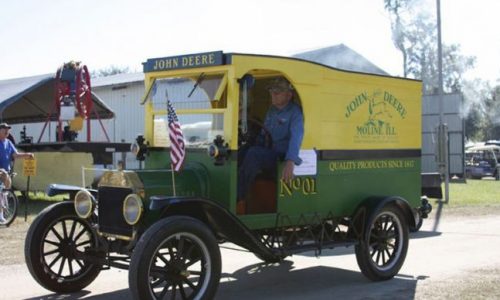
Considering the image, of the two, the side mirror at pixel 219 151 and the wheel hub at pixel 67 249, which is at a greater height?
the side mirror at pixel 219 151

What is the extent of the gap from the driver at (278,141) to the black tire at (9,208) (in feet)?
21.3

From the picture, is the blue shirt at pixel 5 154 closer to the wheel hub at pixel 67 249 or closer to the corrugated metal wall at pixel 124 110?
the wheel hub at pixel 67 249

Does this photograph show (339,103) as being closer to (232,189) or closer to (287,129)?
(287,129)

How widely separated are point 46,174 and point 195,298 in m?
10.0

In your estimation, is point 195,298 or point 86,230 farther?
point 86,230

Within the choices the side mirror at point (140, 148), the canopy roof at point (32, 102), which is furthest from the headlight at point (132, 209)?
the canopy roof at point (32, 102)

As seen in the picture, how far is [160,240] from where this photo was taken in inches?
221

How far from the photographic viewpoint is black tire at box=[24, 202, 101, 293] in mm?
6637

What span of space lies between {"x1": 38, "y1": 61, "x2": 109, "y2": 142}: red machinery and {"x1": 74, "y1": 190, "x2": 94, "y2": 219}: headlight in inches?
413

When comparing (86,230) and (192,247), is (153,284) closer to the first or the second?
(192,247)

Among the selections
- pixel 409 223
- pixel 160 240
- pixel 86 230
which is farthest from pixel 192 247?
pixel 409 223

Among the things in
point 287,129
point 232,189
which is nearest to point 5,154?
point 287,129

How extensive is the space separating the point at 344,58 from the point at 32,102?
41.9 ft

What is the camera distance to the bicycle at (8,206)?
40.1 feet
